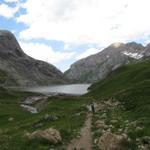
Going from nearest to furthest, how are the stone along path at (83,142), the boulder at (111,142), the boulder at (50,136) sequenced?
the boulder at (111,142)
the stone along path at (83,142)
the boulder at (50,136)

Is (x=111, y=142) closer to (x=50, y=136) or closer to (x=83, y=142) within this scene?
(x=83, y=142)

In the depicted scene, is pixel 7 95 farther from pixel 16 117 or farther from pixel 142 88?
pixel 142 88

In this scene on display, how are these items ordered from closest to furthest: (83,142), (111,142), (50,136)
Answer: (111,142), (50,136), (83,142)

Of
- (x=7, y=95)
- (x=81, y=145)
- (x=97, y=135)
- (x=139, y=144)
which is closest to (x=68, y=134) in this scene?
(x=97, y=135)

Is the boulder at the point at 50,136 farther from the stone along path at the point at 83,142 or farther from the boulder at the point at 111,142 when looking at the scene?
the boulder at the point at 111,142

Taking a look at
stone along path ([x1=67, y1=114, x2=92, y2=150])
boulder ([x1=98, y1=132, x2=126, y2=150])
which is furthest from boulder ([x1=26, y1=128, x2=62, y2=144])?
boulder ([x1=98, y1=132, x2=126, y2=150])

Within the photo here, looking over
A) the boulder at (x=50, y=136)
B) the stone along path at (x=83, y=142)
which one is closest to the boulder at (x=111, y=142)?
the stone along path at (x=83, y=142)

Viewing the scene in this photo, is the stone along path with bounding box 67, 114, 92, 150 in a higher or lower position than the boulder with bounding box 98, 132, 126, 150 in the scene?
lower

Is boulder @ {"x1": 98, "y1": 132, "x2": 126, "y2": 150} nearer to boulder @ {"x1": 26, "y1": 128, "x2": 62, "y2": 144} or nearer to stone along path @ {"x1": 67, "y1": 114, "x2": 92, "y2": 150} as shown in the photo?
stone along path @ {"x1": 67, "y1": 114, "x2": 92, "y2": 150}

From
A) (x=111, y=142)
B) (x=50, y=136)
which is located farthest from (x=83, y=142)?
(x=111, y=142)

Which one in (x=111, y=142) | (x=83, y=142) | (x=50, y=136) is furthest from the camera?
(x=83, y=142)

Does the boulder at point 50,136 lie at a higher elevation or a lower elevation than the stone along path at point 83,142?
higher

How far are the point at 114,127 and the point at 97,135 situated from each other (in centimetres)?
271

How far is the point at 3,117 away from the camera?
82.2 metres
